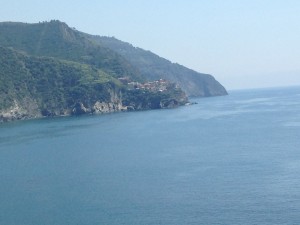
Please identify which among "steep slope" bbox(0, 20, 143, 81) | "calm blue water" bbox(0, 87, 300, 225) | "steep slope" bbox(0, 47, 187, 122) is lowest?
"calm blue water" bbox(0, 87, 300, 225)

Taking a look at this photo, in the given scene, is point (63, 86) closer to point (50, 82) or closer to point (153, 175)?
point (50, 82)

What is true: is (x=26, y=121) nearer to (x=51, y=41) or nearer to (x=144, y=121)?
(x=144, y=121)

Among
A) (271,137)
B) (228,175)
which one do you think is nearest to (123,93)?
(271,137)

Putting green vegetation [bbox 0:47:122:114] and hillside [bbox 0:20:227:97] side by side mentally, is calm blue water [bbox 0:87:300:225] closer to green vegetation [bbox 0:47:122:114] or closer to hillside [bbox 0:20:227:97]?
green vegetation [bbox 0:47:122:114]

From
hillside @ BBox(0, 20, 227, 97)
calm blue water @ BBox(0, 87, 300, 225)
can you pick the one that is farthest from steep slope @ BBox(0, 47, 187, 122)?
calm blue water @ BBox(0, 87, 300, 225)

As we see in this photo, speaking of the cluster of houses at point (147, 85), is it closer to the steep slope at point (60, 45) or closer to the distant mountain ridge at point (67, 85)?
the distant mountain ridge at point (67, 85)

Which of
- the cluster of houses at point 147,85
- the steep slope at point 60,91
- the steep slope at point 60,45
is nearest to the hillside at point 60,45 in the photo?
the steep slope at point 60,45

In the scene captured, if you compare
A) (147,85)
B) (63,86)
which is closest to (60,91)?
(63,86)
